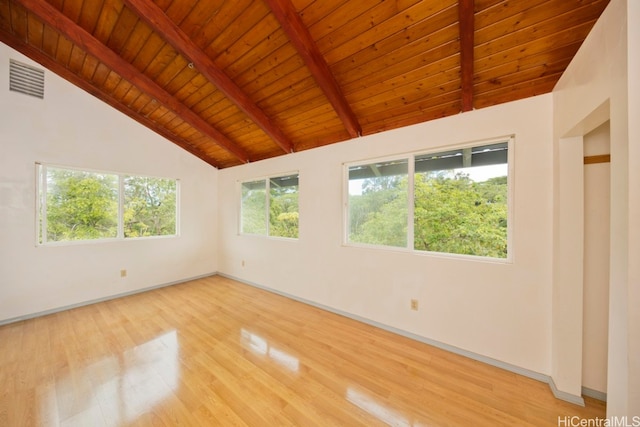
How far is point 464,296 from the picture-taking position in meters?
2.22

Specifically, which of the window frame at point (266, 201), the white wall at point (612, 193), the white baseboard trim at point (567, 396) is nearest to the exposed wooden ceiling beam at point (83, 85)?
the window frame at point (266, 201)

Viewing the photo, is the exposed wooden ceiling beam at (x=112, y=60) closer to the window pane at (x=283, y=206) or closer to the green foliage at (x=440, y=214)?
the window pane at (x=283, y=206)

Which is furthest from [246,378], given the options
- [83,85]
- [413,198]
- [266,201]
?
[83,85]

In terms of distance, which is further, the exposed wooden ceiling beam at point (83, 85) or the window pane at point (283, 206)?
the window pane at point (283, 206)

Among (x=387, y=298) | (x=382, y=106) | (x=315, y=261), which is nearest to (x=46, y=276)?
(x=315, y=261)

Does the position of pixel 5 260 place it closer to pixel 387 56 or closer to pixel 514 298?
pixel 387 56

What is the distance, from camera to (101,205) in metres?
3.58

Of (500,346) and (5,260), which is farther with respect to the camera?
(5,260)

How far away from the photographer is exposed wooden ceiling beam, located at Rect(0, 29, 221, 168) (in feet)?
9.26

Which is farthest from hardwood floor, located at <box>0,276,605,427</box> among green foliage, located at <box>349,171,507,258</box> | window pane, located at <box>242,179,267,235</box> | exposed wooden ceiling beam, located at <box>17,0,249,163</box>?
exposed wooden ceiling beam, located at <box>17,0,249,163</box>

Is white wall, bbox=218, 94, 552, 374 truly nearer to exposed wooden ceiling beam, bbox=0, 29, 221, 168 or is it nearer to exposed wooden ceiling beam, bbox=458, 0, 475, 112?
exposed wooden ceiling beam, bbox=458, 0, 475, 112

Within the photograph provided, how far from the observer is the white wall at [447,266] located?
1920 millimetres

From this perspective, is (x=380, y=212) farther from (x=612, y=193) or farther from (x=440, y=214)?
(x=612, y=193)

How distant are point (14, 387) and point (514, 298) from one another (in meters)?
4.15
